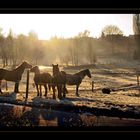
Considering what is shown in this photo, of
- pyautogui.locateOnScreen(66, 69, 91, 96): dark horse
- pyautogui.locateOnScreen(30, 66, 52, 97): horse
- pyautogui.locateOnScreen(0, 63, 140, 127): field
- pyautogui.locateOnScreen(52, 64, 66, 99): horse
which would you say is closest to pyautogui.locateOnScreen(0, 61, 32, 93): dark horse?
pyautogui.locateOnScreen(0, 63, 140, 127): field

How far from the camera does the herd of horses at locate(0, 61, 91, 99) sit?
34.0 feet

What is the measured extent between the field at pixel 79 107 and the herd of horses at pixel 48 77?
0.56 ft

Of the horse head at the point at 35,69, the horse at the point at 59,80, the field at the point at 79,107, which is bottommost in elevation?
the field at the point at 79,107

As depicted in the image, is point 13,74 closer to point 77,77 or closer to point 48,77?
point 48,77

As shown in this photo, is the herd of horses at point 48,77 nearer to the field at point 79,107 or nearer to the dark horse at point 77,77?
the dark horse at point 77,77

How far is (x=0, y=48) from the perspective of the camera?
9852 millimetres

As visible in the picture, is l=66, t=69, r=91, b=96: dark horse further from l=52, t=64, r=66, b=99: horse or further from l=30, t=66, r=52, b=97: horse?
l=30, t=66, r=52, b=97: horse

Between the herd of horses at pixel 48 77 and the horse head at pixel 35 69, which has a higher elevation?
the horse head at pixel 35 69

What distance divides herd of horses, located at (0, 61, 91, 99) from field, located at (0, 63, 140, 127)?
0.17 metres

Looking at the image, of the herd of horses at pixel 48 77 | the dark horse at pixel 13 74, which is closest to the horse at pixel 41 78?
the herd of horses at pixel 48 77

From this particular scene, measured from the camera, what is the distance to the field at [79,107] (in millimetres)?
7090

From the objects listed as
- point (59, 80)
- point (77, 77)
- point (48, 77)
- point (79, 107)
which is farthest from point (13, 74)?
point (79, 107)
